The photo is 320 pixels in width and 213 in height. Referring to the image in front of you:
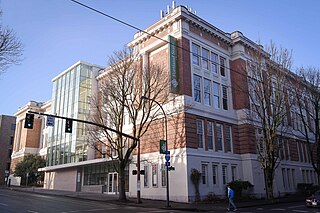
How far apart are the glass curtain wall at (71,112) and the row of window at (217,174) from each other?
19.2m

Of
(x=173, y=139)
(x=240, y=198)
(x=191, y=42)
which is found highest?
(x=191, y=42)

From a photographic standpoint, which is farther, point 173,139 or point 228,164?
point 228,164

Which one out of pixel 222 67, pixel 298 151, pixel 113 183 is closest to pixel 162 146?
pixel 113 183

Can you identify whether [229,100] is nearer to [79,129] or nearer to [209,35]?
[209,35]

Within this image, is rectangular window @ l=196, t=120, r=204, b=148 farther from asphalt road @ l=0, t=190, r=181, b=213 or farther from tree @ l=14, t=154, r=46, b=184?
tree @ l=14, t=154, r=46, b=184

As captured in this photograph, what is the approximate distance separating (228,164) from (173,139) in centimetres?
715

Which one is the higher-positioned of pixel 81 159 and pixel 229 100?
pixel 229 100

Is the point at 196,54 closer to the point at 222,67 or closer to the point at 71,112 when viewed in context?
the point at 222,67

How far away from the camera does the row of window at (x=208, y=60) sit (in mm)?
32750

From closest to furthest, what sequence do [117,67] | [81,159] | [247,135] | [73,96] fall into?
1. [117,67]
2. [247,135]
3. [81,159]
4. [73,96]

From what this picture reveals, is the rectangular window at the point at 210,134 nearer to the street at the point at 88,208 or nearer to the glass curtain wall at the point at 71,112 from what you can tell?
the street at the point at 88,208

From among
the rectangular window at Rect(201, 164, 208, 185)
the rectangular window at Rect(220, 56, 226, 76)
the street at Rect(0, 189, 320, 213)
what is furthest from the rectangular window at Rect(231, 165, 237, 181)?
the rectangular window at Rect(220, 56, 226, 76)

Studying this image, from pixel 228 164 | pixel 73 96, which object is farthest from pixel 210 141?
pixel 73 96

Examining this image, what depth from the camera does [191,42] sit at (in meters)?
32.0
